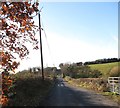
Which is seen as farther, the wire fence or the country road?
the wire fence

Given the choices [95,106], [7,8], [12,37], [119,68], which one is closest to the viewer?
[7,8]

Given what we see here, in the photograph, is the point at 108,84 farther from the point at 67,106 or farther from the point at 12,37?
the point at 12,37

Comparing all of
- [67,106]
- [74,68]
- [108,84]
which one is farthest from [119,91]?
[74,68]

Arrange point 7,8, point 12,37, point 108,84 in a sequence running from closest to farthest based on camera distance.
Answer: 1. point 7,8
2. point 12,37
3. point 108,84

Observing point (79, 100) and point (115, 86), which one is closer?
point (79, 100)

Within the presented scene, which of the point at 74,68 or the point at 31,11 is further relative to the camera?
the point at 74,68

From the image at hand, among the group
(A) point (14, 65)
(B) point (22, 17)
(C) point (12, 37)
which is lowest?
(A) point (14, 65)

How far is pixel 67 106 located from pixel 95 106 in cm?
187

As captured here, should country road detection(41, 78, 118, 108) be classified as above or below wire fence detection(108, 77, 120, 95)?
below

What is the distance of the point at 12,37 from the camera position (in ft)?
31.7

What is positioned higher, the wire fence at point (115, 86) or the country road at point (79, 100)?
the wire fence at point (115, 86)

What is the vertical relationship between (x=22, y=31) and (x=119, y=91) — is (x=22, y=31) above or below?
above

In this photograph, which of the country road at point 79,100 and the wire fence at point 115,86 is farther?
the wire fence at point 115,86

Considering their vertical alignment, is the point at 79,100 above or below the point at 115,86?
below
